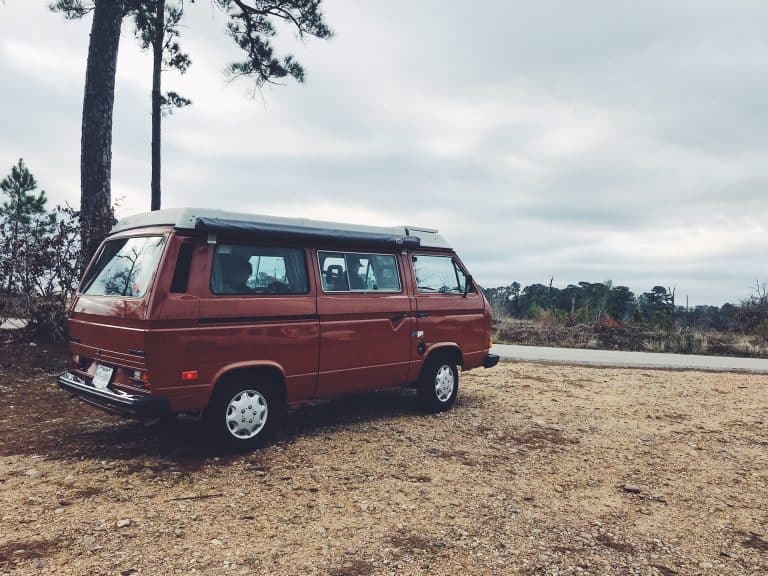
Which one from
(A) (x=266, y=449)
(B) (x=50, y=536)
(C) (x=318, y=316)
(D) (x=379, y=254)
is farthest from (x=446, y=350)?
(B) (x=50, y=536)

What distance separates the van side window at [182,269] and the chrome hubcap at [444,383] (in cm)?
345

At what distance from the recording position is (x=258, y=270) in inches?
207

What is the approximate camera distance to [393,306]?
6344 mm

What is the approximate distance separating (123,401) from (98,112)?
7.32 meters

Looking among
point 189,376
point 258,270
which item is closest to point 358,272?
point 258,270

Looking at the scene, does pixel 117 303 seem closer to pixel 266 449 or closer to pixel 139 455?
pixel 139 455

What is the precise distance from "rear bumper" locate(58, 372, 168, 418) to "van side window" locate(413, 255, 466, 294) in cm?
336

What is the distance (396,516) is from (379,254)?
3.25 metres

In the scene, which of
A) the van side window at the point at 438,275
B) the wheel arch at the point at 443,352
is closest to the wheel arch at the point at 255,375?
the wheel arch at the point at 443,352

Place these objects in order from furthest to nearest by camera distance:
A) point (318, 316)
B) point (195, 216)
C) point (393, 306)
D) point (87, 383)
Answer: point (393, 306)
point (318, 316)
point (87, 383)
point (195, 216)

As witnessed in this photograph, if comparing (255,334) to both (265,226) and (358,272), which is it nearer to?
(265,226)

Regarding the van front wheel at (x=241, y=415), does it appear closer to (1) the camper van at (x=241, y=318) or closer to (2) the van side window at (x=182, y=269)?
(1) the camper van at (x=241, y=318)

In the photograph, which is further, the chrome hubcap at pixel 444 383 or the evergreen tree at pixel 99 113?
the evergreen tree at pixel 99 113

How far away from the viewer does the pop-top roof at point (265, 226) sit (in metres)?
4.82
